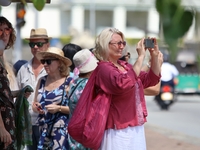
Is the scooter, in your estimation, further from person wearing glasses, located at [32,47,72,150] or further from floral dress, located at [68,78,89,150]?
floral dress, located at [68,78,89,150]

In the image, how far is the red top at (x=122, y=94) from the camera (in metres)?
3.90

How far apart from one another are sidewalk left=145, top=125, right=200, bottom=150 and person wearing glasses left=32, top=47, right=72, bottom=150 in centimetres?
400

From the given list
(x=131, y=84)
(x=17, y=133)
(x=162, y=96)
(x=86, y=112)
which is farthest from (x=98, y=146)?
(x=162, y=96)

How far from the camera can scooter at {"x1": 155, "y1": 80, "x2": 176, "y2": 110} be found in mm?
18562

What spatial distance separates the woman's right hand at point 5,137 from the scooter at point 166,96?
14.7 m

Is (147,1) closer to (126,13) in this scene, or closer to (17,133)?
(126,13)

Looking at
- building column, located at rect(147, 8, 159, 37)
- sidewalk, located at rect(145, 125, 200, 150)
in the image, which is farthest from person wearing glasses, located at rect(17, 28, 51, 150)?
building column, located at rect(147, 8, 159, 37)

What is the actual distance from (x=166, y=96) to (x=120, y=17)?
17302 millimetres

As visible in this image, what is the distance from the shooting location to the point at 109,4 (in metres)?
1.33

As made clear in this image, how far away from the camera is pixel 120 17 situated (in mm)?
1378

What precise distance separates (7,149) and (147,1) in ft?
9.89

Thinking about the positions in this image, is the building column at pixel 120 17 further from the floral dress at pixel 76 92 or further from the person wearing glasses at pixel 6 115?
the floral dress at pixel 76 92

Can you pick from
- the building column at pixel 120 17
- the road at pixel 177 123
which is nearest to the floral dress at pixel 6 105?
the building column at pixel 120 17

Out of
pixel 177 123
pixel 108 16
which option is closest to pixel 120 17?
pixel 108 16
